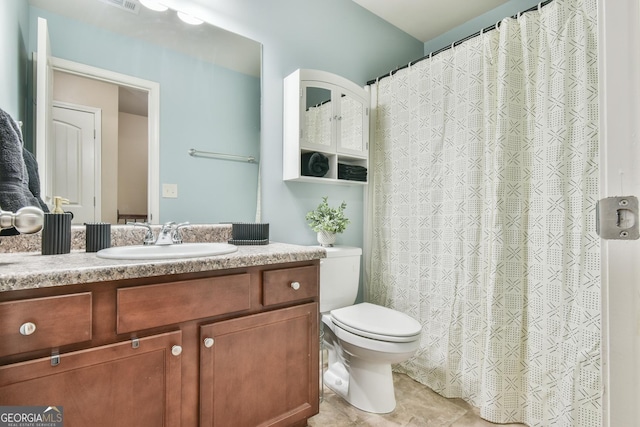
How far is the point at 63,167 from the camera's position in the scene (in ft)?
4.31

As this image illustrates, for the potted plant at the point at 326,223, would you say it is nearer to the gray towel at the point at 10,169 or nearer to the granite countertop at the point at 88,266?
the granite countertop at the point at 88,266

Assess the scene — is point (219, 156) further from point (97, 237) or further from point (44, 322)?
point (44, 322)

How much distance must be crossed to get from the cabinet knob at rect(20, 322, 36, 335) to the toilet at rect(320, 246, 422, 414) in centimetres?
119

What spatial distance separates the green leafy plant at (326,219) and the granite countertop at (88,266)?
69 centimetres

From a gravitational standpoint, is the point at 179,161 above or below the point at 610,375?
above

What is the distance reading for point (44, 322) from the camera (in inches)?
31.8

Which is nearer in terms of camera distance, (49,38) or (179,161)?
(49,38)

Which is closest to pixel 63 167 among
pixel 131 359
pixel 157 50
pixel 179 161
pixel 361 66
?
pixel 179 161

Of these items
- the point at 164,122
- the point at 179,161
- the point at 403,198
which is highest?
the point at 164,122

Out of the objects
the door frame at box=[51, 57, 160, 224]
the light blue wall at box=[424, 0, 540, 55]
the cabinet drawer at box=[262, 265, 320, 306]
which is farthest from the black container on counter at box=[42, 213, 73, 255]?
the light blue wall at box=[424, 0, 540, 55]

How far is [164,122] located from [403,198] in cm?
147

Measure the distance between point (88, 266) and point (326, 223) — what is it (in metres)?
1.26

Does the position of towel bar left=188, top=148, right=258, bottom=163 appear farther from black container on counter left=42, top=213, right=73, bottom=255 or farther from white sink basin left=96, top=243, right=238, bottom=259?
black container on counter left=42, top=213, right=73, bottom=255

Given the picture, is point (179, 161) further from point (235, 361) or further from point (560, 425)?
point (560, 425)
